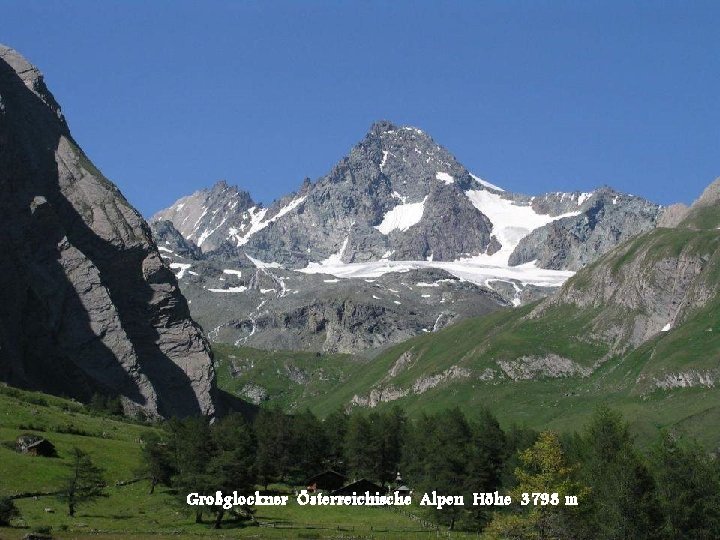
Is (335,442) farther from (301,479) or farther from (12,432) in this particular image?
(12,432)

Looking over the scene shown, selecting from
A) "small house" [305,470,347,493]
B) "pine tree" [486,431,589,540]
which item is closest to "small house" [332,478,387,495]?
"small house" [305,470,347,493]

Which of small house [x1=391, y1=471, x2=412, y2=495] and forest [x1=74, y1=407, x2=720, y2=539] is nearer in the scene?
forest [x1=74, y1=407, x2=720, y2=539]

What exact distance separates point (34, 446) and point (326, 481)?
40.5m

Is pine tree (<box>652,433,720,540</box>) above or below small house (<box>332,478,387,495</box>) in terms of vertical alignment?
below

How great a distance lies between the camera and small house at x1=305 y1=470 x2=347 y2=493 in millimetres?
137500

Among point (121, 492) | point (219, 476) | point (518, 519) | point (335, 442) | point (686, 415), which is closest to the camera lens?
point (518, 519)

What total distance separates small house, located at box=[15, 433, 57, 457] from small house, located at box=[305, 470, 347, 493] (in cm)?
3523

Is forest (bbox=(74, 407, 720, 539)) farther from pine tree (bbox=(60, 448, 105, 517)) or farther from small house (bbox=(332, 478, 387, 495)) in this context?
pine tree (bbox=(60, 448, 105, 517))

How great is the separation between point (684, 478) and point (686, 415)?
110 m

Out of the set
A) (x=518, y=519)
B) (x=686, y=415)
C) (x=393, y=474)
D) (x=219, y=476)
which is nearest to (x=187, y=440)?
(x=219, y=476)

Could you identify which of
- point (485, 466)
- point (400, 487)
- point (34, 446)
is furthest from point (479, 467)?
point (34, 446)

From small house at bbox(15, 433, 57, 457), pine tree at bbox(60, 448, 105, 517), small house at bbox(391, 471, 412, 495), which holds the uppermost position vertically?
small house at bbox(15, 433, 57, 457)

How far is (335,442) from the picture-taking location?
539 ft

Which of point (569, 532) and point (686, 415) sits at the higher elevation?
point (686, 415)
